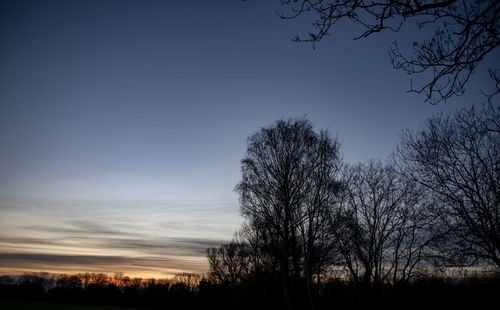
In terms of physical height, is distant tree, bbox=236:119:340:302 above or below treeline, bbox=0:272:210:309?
above

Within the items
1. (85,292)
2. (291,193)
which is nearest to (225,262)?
(291,193)

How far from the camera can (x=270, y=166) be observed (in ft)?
53.7

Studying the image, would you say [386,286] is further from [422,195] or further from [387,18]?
[387,18]

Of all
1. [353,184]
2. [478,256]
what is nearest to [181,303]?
[353,184]

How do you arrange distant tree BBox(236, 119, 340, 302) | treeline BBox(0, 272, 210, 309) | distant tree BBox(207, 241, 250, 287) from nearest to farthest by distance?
distant tree BBox(236, 119, 340, 302) < distant tree BBox(207, 241, 250, 287) < treeline BBox(0, 272, 210, 309)

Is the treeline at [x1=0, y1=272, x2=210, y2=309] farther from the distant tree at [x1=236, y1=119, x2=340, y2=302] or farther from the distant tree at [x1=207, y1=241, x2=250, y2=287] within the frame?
the distant tree at [x1=236, y1=119, x2=340, y2=302]

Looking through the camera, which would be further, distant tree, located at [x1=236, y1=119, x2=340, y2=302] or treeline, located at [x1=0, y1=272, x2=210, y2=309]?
treeline, located at [x1=0, y1=272, x2=210, y2=309]

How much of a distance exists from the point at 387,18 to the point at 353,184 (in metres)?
16.1

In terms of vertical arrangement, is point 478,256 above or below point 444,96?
below

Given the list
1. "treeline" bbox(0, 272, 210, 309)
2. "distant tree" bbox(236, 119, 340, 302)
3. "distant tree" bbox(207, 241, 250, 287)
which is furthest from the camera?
"treeline" bbox(0, 272, 210, 309)

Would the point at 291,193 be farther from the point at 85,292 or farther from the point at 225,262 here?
the point at 85,292

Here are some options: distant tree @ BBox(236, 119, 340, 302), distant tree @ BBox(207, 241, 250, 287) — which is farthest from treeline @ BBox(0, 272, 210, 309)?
distant tree @ BBox(236, 119, 340, 302)

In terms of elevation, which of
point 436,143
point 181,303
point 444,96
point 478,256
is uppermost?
point 436,143

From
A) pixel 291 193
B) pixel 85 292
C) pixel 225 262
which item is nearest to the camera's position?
pixel 291 193
